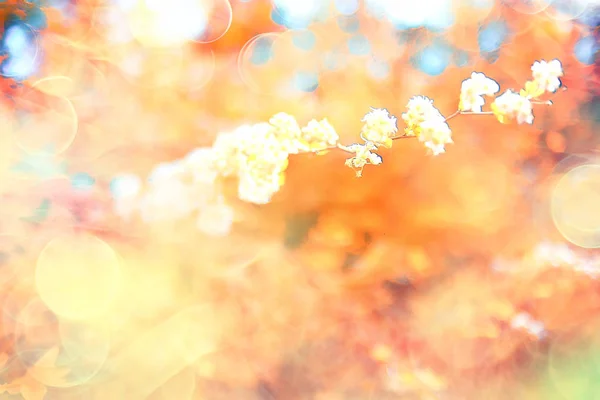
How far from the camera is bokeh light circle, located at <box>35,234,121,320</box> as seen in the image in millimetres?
1062

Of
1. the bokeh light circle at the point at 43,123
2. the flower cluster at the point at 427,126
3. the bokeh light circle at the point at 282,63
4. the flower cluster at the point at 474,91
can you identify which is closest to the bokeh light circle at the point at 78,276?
the bokeh light circle at the point at 43,123

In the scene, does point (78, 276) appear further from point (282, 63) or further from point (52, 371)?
point (282, 63)

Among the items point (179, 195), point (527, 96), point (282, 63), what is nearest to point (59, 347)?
point (179, 195)

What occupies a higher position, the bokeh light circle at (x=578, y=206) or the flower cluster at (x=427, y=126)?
the bokeh light circle at (x=578, y=206)

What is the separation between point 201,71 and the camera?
108 cm

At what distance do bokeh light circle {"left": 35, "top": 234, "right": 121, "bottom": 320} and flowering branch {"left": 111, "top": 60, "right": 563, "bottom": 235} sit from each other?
0.11 metres

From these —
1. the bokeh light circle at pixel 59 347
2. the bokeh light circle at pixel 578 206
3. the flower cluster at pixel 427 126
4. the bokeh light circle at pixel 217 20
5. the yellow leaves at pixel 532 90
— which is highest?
the bokeh light circle at pixel 217 20

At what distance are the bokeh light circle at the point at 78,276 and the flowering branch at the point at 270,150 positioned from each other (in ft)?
0.37

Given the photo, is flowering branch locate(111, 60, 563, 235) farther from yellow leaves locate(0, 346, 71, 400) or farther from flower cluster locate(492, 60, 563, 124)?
yellow leaves locate(0, 346, 71, 400)

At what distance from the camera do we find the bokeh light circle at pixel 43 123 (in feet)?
3.52

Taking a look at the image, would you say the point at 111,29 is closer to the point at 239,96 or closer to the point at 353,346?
the point at 239,96

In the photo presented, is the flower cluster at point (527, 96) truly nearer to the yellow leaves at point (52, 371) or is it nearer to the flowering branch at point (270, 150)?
the flowering branch at point (270, 150)

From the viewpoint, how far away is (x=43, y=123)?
1079 mm

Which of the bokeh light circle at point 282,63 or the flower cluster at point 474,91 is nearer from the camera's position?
the flower cluster at point 474,91
